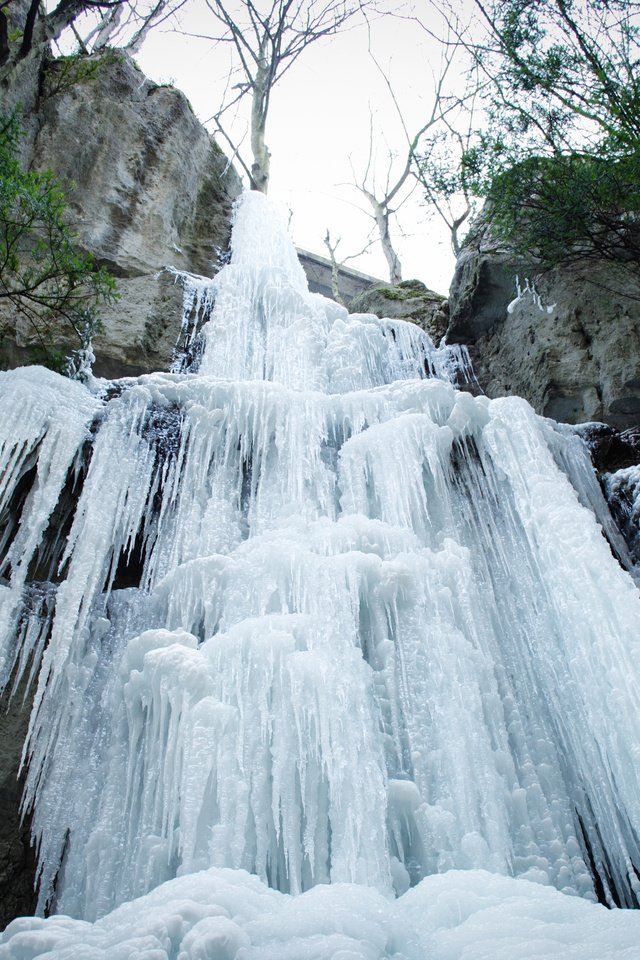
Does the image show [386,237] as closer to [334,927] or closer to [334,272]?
[334,272]

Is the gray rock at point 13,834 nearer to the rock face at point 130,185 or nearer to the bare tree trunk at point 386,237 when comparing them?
the rock face at point 130,185

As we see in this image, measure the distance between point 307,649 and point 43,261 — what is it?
17.4ft

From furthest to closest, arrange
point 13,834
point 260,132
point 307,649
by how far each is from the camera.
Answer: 1. point 260,132
2. point 13,834
3. point 307,649

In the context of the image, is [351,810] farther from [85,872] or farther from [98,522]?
[98,522]

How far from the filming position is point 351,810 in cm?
351

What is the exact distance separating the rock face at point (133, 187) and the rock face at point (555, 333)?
12.4 feet

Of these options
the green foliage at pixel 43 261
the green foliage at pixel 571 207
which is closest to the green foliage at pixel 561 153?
the green foliage at pixel 571 207

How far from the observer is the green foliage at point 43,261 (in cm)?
575

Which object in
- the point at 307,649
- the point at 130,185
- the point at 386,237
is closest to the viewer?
the point at 307,649

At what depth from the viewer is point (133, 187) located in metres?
9.26

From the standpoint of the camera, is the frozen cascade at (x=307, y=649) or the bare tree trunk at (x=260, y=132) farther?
the bare tree trunk at (x=260, y=132)

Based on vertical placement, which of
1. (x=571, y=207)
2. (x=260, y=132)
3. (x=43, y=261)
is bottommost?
(x=43, y=261)

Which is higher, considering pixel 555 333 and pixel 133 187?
pixel 133 187

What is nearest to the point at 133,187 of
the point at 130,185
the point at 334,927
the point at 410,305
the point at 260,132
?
the point at 130,185
